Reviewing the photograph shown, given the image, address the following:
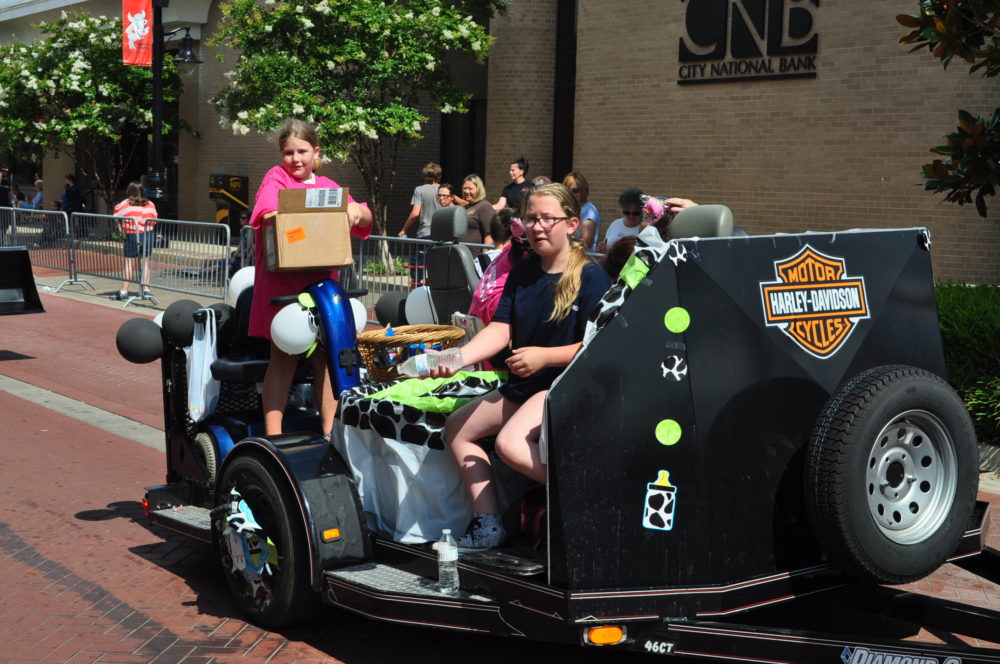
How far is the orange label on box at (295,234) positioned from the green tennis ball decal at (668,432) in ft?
7.63

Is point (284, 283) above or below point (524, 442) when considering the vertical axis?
above

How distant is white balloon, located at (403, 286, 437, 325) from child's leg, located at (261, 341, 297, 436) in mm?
1277

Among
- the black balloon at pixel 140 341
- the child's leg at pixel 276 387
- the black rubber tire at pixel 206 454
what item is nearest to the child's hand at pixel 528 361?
the child's leg at pixel 276 387

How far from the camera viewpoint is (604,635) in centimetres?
364

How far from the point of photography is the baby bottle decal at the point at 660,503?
3689 millimetres

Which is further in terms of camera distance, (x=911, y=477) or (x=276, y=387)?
(x=276, y=387)

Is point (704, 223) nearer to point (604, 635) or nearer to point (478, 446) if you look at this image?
point (478, 446)

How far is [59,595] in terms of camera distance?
17.6ft

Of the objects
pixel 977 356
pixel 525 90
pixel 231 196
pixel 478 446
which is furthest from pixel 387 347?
pixel 231 196

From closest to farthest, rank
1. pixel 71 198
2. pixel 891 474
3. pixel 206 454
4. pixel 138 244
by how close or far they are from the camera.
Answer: pixel 891 474 < pixel 206 454 < pixel 138 244 < pixel 71 198

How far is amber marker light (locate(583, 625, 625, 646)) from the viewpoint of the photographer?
11.9 ft

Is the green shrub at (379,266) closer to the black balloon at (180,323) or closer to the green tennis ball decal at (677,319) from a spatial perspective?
the black balloon at (180,323)

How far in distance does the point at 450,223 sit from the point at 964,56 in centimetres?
352

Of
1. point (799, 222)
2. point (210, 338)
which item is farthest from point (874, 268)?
point (799, 222)
